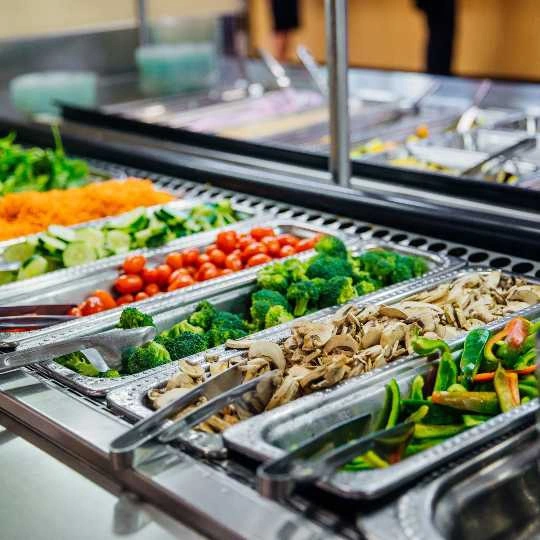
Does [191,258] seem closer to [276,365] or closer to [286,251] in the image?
[286,251]

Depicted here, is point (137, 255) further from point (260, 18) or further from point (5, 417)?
point (260, 18)

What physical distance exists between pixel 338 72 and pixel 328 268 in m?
0.57

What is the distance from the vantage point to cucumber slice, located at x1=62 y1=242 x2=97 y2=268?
2.26 m

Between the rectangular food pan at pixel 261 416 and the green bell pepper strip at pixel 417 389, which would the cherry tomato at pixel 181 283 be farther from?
the green bell pepper strip at pixel 417 389

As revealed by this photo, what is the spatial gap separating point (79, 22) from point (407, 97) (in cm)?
215

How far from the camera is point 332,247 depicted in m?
2.09

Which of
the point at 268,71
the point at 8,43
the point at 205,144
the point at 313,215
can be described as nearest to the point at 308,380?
the point at 313,215

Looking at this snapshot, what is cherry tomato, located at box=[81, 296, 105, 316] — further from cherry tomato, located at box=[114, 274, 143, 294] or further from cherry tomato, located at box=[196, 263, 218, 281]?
cherry tomato, located at box=[196, 263, 218, 281]

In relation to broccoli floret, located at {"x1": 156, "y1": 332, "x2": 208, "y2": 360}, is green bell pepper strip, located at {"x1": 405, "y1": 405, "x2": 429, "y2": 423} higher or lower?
higher

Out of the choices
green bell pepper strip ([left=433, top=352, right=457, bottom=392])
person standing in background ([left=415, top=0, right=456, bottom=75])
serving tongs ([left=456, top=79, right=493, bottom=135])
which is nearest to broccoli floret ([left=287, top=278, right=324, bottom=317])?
green bell pepper strip ([left=433, top=352, right=457, bottom=392])

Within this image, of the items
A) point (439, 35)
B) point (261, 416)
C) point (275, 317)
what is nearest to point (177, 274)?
point (275, 317)

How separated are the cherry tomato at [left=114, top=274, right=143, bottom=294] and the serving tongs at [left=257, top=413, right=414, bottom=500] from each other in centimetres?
93

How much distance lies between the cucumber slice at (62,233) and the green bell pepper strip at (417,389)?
1118 mm

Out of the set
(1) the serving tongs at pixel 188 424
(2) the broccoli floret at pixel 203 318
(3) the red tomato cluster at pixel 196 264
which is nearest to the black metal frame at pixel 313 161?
(3) the red tomato cluster at pixel 196 264
